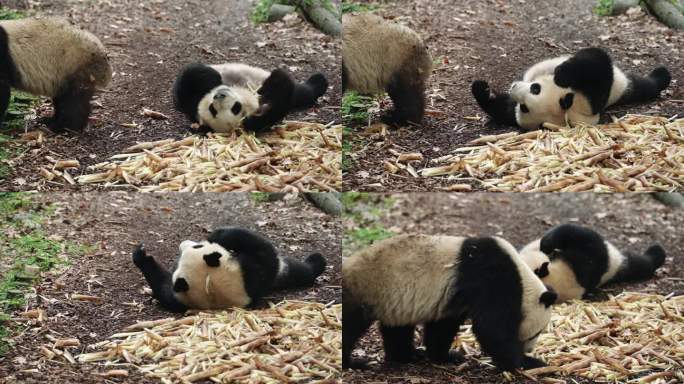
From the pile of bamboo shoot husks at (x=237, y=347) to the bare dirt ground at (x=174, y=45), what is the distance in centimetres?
80

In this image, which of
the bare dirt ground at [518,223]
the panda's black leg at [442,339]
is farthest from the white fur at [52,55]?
the panda's black leg at [442,339]

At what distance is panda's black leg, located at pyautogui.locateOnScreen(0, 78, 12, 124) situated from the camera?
350 cm

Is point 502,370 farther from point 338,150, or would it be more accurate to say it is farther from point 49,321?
point 49,321

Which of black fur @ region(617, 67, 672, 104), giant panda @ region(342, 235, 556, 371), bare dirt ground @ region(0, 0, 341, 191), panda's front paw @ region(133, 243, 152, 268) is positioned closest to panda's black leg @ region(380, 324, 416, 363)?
giant panda @ region(342, 235, 556, 371)

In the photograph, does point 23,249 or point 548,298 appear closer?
point 548,298

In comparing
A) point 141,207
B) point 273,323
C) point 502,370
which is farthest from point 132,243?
point 502,370

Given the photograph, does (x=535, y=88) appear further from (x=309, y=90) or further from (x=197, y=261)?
(x=197, y=261)

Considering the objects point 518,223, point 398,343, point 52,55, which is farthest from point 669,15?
point 52,55

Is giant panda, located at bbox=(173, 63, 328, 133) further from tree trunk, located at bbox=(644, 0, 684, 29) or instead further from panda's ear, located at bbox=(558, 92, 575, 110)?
tree trunk, located at bbox=(644, 0, 684, 29)

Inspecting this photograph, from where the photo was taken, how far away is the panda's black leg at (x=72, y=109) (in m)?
3.46

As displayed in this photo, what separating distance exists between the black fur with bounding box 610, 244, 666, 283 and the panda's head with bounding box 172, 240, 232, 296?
1722 mm

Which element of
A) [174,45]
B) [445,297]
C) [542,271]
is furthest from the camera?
[542,271]

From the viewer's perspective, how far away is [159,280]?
355 cm

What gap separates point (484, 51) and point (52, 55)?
178 centimetres
